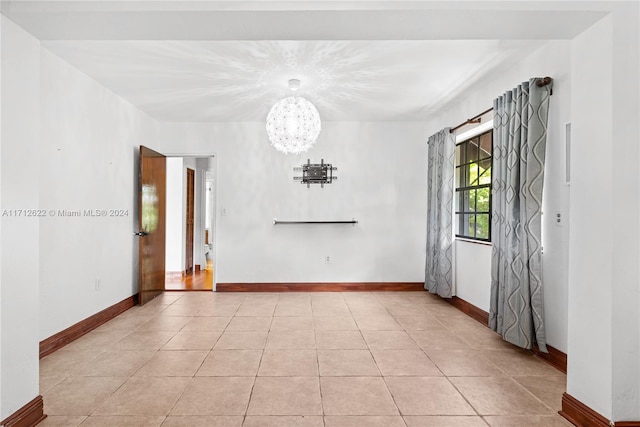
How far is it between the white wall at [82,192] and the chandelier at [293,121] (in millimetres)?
1826

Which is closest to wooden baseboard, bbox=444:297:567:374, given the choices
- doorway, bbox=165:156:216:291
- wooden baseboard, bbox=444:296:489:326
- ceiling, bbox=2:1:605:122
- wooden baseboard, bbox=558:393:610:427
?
wooden baseboard, bbox=444:296:489:326

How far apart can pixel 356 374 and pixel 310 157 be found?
10.9 ft

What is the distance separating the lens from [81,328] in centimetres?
330

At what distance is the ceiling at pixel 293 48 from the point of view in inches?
68.1

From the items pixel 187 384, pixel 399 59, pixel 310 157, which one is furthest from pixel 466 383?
pixel 310 157

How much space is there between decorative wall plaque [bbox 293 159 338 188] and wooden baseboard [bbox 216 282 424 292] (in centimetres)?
150

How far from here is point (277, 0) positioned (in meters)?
1.71

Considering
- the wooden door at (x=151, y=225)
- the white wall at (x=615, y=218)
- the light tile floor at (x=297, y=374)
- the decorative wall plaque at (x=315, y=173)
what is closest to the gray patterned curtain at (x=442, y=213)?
the light tile floor at (x=297, y=374)

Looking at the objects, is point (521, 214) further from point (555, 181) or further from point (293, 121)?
point (293, 121)

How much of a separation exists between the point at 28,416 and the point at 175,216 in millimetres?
4860

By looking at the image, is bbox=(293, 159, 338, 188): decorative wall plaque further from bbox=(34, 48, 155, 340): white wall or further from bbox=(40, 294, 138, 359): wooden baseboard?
bbox=(40, 294, 138, 359): wooden baseboard

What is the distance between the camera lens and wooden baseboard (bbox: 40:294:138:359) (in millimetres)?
2875

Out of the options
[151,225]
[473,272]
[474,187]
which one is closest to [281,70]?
[474,187]

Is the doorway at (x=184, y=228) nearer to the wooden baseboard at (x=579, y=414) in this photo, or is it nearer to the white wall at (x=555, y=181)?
the white wall at (x=555, y=181)
